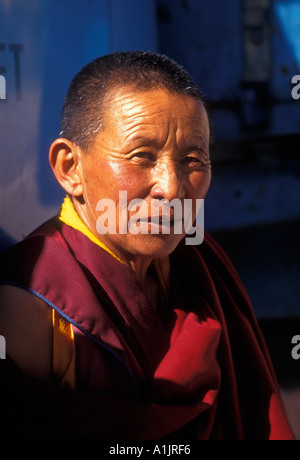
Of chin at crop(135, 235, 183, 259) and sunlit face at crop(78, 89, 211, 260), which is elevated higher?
sunlit face at crop(78, 89, 211, 260)

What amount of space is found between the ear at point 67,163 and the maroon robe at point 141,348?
12cm

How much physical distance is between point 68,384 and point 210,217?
85.3 inches

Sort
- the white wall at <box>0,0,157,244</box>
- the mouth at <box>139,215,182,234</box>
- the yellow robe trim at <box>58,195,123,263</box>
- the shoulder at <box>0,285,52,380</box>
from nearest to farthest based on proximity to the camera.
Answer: the shoulder at <box>0,285,52,380</box>
the mouth at <box>139,215,182,234</box>
the yellow robe trim at <box>58,195,123,263</box>
the white wall at <box>0,0,157,244</box>

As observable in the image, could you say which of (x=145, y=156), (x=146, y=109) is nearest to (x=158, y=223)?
(x=145, y=156)

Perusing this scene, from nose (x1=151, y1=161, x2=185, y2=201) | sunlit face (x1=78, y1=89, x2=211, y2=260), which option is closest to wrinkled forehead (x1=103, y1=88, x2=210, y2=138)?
sunlit face (x1=78, y1=89, x2=211, y2=260)

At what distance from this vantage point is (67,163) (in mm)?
1323

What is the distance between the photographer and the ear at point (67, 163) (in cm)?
130

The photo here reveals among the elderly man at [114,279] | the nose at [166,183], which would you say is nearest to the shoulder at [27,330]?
the elderly man at [114,279]

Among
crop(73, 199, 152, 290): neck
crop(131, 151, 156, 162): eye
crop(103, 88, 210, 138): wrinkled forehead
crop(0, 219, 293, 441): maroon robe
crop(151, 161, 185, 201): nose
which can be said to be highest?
crop(103, 88, 210, 138): wrinkled forehead

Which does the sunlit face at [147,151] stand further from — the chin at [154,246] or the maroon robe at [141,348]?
the maroon robe at [141,348]

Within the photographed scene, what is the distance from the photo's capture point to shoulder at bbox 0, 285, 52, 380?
112cm

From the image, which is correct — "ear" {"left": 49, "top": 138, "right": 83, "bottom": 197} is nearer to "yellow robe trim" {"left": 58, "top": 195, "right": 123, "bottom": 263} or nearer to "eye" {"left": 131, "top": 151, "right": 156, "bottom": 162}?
"yellow robe trim" {"left": 58, "top": 195, "right": 123, "bottom": 263}

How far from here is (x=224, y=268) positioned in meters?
1.72

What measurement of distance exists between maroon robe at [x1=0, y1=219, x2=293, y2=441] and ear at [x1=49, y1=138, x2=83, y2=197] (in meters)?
0.12
